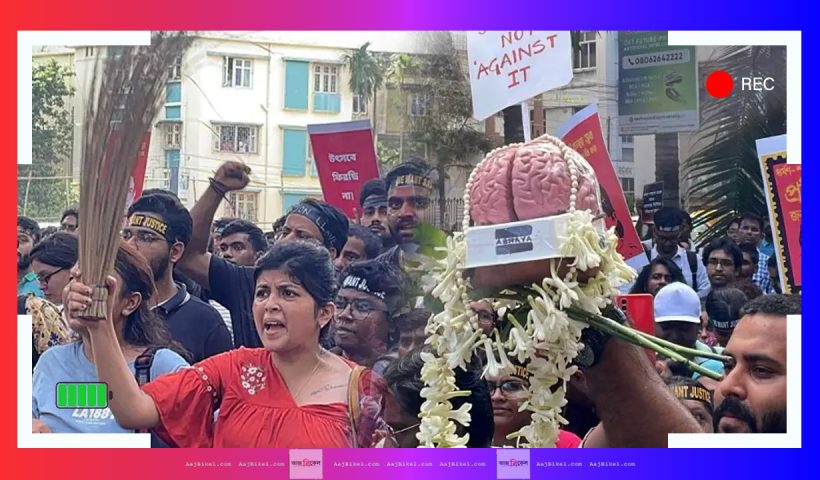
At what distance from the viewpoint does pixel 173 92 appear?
3900 mm

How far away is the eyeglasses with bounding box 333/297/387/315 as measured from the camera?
3.91 m

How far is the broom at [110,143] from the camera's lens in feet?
12.6

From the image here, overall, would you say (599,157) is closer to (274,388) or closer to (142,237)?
(274,388)

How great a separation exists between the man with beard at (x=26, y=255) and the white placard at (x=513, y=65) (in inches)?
65.8

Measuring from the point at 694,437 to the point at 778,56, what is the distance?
4.56 ft

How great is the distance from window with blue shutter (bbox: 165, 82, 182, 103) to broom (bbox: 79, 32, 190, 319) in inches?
1.1

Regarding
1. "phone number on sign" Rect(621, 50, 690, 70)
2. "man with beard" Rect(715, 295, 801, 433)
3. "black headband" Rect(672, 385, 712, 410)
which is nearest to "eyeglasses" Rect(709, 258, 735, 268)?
"man with beard" Rect(715, 295, 801, 433)

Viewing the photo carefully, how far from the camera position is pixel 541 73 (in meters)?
3.86

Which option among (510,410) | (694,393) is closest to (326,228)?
(510,410)

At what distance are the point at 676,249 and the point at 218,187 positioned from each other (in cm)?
166

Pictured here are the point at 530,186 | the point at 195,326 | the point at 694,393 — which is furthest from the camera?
the point at 195,326

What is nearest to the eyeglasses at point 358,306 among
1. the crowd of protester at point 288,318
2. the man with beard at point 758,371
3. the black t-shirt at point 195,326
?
the crowd of protester at point 288,318

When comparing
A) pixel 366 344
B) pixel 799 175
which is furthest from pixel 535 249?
pixel 799 175

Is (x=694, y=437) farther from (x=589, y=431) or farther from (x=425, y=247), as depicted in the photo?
(x=425, y=247)
